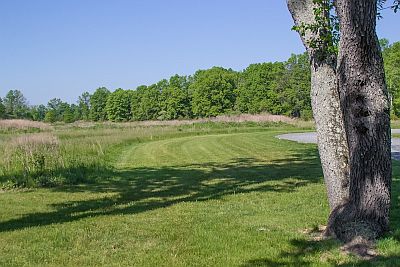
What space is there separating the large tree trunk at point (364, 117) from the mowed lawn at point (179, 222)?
33 cm

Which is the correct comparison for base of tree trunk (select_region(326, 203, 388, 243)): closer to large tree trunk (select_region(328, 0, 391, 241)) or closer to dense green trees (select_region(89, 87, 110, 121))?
large tree trunk (select_region(328, 0, 391, 241))

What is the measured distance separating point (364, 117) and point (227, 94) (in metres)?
63.7

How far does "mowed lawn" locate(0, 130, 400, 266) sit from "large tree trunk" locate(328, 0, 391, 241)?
329 mm

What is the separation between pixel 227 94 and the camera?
6862 cm

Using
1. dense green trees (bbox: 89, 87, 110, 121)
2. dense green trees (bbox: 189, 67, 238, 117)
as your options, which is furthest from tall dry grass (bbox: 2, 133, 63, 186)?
dense green trees (bbox: 89, 87, 110, 121)

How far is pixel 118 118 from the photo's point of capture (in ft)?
284

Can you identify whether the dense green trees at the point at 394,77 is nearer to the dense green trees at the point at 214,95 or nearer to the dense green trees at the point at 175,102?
the dense green trees at the point at 214,95

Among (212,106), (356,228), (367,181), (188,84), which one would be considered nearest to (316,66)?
(367,181)

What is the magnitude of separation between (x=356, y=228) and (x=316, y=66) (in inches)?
86.4

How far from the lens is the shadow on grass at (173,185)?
809cm

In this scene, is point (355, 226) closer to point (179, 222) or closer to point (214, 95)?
point (179, 222)

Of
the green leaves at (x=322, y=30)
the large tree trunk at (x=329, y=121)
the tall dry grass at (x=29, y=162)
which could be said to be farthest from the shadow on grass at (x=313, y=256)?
the tall dry grass at (x=29, y=162)

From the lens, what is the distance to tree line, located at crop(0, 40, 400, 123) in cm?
6019

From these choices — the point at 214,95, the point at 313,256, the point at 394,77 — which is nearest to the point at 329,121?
the point at 313,256
